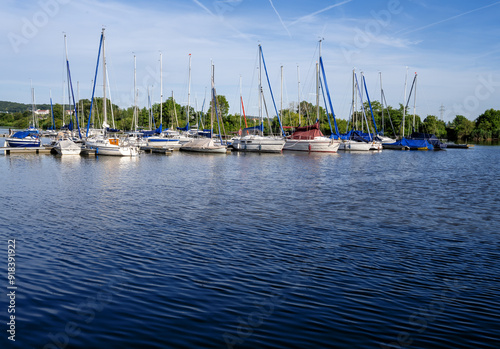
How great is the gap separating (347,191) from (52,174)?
1022 inches

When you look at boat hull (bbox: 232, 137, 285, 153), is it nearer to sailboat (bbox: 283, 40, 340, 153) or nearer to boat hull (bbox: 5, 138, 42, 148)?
sailboat (bbox: 283, 40, 340, 153)

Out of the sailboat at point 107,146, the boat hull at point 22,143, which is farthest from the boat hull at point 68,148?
the boat hull at point 22,143

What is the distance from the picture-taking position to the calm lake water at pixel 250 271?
9633 mm

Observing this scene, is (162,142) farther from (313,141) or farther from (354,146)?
(354,146)

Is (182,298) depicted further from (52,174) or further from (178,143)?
(178,143)

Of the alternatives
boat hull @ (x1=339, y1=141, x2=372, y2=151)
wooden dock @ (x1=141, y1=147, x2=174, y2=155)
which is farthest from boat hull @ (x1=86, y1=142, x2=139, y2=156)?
boat hull @ (x1=339, y1=141, x2=372, y2=151)

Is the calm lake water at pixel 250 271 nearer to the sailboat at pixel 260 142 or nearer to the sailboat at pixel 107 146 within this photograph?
the sailboat at pixel 107 146

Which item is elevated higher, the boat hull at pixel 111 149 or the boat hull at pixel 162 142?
the boat hull at pixel 162 142

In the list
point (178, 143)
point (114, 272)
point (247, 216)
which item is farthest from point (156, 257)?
point (178, 143)

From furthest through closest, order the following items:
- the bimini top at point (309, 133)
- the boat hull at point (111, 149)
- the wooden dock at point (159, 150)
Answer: the bimini top at point (309, 133) → the wooden dock at point (159, 150) → the boat hull at point (111, 149)

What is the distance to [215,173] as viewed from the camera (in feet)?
149

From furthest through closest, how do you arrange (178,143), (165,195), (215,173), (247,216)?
(178,143), (215,173), (165,195), (247,216)

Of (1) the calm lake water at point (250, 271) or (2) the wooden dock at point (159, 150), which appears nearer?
(1) the calm lake water at point (250, 271)

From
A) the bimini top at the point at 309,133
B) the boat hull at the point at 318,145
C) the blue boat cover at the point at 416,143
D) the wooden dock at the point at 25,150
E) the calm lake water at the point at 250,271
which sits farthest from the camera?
the blue boat cover at the point at 416,143
